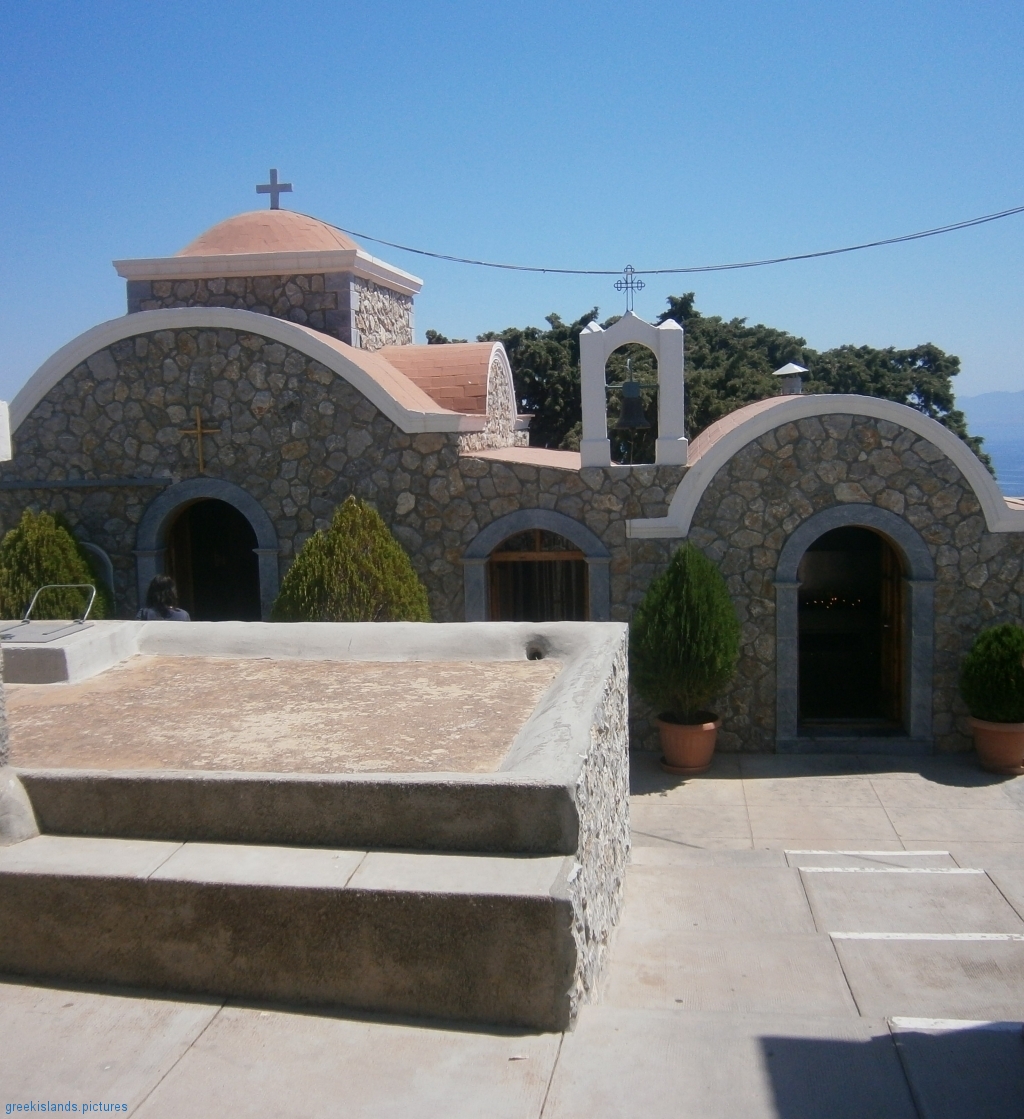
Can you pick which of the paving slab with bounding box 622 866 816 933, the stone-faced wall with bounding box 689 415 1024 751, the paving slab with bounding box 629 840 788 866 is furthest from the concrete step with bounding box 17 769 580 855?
the stone-faced wall with bounding box 689 415 1024 751

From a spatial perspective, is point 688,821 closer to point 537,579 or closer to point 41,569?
point 537,579

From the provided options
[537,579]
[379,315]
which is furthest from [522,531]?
[379,315]

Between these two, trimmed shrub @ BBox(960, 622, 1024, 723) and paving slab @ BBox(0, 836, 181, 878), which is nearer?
paving slab @ BBox(0, 836, 181, 878)

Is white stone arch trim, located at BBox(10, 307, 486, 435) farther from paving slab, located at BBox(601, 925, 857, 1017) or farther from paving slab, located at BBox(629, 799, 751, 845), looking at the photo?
paving slab, located at BBox(601, 925, 857, 1017)

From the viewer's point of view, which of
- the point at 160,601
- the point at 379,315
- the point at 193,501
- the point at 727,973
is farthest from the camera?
the point at 379,315

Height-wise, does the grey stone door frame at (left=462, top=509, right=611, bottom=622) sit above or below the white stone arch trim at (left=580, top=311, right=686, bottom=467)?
below

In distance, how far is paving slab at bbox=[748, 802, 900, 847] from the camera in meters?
9.59

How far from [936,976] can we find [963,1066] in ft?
6.57

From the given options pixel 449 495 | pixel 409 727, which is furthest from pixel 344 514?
pixel 409 727

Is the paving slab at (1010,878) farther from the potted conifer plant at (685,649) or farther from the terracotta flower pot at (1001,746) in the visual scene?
the potted conifer plant at (685,649)

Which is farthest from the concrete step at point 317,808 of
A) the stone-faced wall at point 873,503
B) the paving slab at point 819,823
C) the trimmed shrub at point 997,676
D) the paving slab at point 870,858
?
the trimmed shrub at point 997,676

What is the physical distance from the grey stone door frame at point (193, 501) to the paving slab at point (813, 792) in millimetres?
5533

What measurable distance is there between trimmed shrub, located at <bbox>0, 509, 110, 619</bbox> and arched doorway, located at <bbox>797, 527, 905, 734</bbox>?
26.4 feet

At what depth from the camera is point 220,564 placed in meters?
14.6
